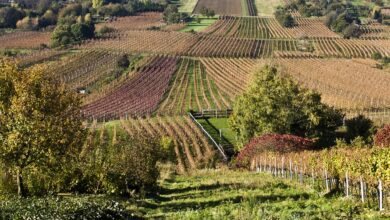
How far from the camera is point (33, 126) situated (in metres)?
23.3

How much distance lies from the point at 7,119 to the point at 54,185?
451cm

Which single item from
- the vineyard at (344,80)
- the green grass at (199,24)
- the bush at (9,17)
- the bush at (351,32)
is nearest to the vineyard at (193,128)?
the vineyard at (344,80)

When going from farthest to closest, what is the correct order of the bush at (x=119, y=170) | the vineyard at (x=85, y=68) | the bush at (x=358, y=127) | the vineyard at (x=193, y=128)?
the vineyard at (x=85, y=68) → the bush at (x=358, y=127) → the bush at (x=119, y=170) → the vineyard at (x=193, y=128)

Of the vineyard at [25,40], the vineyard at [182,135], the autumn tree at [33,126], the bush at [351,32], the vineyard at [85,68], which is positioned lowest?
the vineyard at [85,68]

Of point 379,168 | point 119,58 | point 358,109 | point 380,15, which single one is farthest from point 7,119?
point 380,15

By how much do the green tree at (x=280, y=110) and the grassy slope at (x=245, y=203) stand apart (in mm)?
21775

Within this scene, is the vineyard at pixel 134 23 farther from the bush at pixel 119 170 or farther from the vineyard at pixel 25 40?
the bush at pixel 119 170

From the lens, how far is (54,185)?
88.1ft

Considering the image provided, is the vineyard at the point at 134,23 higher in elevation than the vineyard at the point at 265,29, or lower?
lower

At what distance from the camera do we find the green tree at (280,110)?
52406 millimetres

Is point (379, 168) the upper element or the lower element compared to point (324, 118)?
upper

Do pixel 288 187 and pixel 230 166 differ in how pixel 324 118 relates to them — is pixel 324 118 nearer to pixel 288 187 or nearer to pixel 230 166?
pixel 230 166

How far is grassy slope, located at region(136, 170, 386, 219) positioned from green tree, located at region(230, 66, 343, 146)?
71.4ft

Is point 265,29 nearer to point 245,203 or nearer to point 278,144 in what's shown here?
point 278,144
